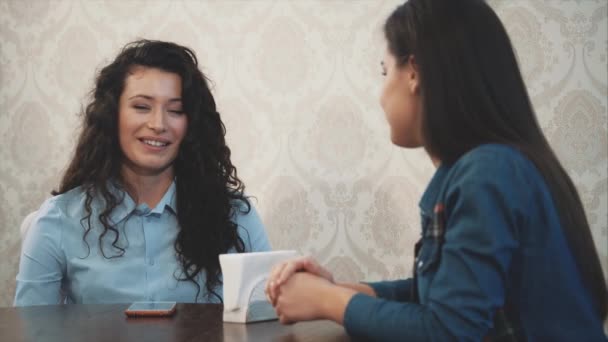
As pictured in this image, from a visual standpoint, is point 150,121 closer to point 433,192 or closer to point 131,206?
point 131,206

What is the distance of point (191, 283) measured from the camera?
1.78m

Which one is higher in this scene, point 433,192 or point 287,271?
point 433,192

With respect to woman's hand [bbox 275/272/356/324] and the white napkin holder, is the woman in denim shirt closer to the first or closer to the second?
woman's hand [bbox 275/272/356/324]

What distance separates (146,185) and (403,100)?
1117 millimetres

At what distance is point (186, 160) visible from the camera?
6.70ft

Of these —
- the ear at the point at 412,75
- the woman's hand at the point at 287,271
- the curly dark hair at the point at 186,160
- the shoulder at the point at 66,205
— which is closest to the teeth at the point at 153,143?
the curly dark hair at the point at 186,160

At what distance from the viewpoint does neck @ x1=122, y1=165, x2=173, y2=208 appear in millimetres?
1920

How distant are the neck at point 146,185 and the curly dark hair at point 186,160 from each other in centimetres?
2

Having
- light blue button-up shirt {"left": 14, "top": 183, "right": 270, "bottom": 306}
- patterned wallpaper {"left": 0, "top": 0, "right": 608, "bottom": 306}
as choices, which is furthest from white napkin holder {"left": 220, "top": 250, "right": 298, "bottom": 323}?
patterned wallpaper {"left": 0, "top": 0, "right": 608, "bottom": 306}

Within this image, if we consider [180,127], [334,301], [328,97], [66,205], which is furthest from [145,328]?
[328,97]

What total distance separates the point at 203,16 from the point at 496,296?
203 centimetres

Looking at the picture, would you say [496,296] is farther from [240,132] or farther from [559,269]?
[240,132]

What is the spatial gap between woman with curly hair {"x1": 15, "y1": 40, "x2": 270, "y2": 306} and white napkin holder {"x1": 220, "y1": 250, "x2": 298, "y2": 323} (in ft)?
1.89

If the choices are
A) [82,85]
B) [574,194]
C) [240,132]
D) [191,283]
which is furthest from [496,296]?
[82,85]
